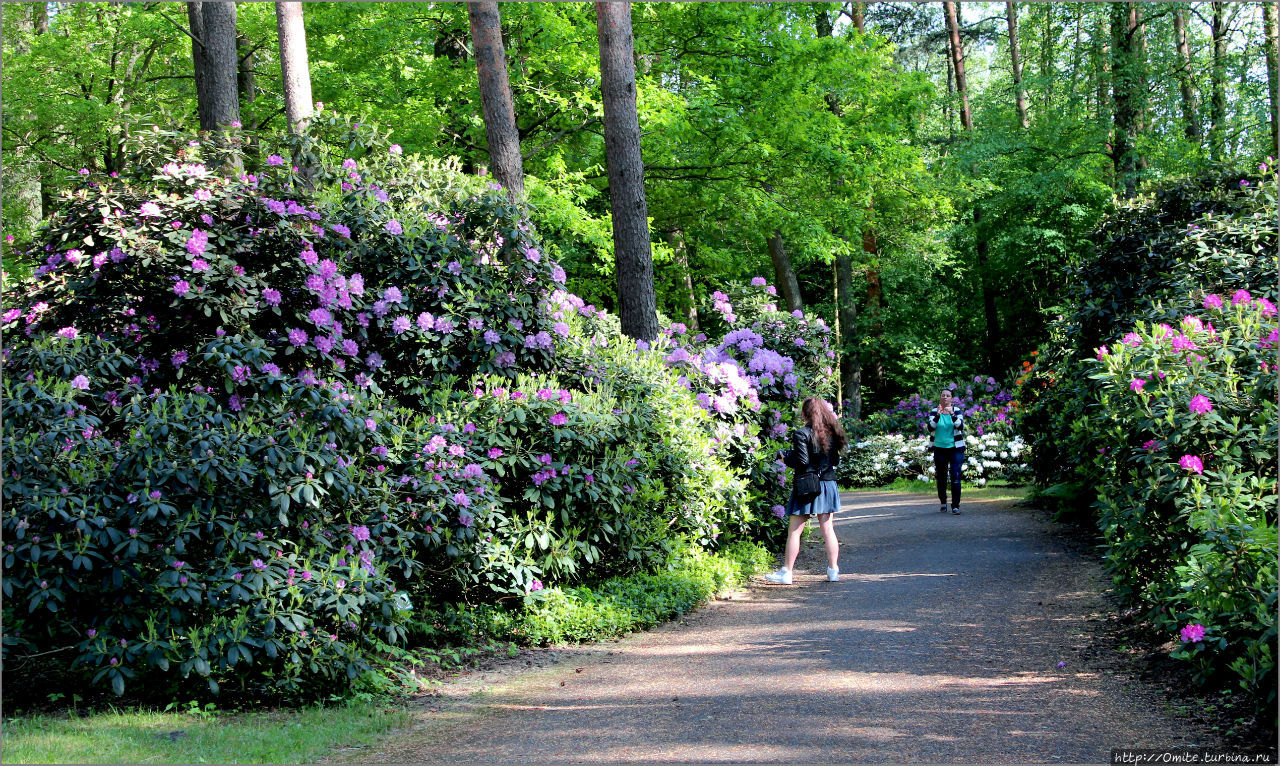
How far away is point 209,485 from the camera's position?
481cm

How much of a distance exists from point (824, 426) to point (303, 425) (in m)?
4.68

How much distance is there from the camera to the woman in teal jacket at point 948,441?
12234 mm

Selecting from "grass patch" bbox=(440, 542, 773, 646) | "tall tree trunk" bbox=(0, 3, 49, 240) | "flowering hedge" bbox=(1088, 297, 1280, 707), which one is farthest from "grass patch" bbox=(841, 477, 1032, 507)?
"tall tree trunk" bbox=(0, 3, 49, 240)

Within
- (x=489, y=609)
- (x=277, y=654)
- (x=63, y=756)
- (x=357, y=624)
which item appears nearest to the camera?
(x=63, y=756)

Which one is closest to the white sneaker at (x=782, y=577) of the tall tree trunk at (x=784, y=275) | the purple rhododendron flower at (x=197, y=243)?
the purple rhododendron flower at (x=197, y=243)

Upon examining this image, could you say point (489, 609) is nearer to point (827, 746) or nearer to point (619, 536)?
point (619, 536)

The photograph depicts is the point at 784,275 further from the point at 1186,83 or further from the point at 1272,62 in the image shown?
the point at 1272,62

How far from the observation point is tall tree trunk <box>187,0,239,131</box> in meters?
10.0

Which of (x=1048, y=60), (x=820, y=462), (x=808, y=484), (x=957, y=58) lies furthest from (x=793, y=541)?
(x=957, y=58)

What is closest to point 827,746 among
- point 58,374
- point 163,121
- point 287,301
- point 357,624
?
point 357,624

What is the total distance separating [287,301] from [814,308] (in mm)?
22420

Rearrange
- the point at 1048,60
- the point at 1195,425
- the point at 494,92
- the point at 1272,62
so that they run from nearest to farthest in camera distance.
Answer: the point at 1195,425 < the point at 494,92 < the point at 1272,62 < the point at 1048,60

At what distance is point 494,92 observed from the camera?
32.0 ft

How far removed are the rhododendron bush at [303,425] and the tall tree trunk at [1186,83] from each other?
1694 centimetres
